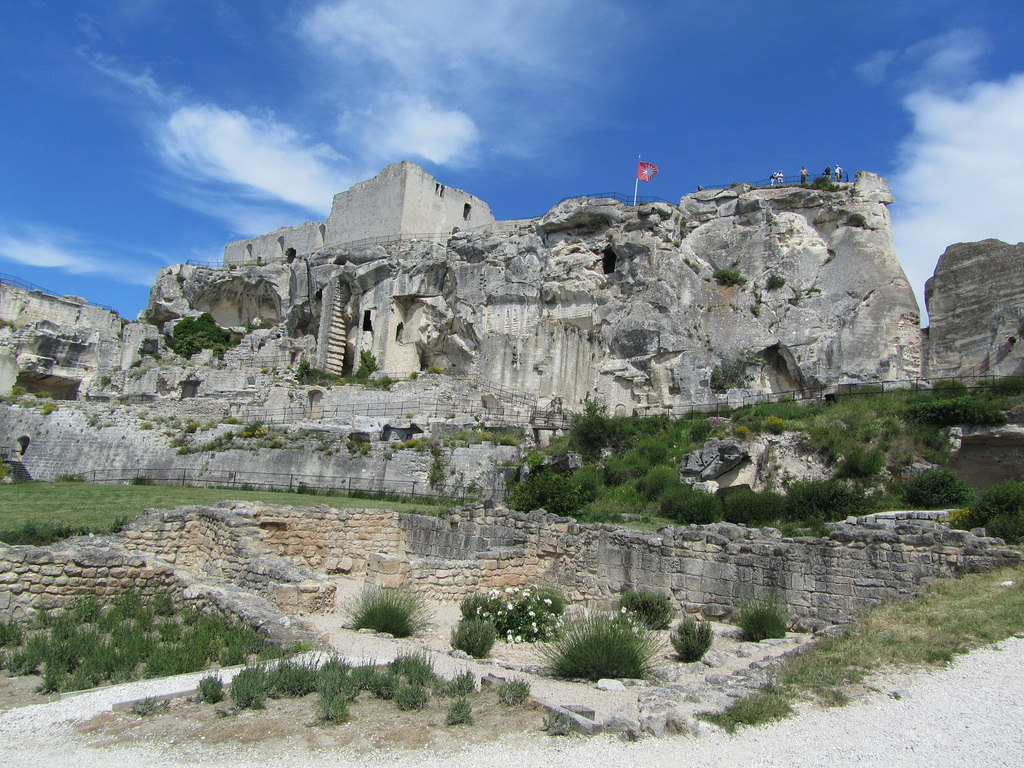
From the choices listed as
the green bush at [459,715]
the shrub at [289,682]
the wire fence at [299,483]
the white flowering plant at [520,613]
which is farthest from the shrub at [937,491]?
the shrub at [289,682]

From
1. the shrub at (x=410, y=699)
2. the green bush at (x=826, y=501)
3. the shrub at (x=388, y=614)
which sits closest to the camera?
the shrub at (x=410, y=699)

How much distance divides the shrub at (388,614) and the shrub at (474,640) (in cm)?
69

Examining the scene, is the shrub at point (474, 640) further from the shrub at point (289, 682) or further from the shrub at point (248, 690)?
the shrub at point (248, 690)

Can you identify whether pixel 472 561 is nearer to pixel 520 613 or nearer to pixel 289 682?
pixel 520 613

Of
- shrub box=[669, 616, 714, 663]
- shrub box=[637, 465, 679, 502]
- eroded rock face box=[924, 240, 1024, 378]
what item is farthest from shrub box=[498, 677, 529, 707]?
eroded rock face box=[924, 240, 1024, 378]

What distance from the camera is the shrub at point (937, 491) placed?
13734 mm

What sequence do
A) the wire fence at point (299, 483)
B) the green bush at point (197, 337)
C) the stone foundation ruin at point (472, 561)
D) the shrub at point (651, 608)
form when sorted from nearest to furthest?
the stone foundation ruin at point (472, 561) < the shrub at point (651, 608) < the wire fence at point (299, 483) < the green bush at point (197, 337)

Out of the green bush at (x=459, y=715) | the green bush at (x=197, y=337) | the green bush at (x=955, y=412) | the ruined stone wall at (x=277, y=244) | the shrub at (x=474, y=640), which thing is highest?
the ruined stone wall at (x=277, y=244)

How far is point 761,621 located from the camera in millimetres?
8500

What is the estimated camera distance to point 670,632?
9.17 meters

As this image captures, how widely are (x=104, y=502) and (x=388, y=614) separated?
12.4 metres

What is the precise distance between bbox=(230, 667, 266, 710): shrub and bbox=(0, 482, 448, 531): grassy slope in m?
8.33

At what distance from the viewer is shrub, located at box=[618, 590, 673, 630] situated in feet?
30.5

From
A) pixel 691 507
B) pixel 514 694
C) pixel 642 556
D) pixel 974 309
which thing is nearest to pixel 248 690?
pixel 514 694
